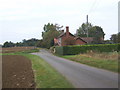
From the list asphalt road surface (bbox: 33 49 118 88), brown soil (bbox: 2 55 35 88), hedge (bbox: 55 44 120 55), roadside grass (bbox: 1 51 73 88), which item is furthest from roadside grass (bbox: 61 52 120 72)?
hedge (bbox: 55 44 120 55)

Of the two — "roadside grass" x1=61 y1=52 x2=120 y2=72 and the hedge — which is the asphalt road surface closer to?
"roadside grass" x1=61 y1=52 x2=120 y2=72

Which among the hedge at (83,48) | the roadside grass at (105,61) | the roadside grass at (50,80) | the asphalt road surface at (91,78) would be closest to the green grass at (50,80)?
the roadside grass at (50,80)

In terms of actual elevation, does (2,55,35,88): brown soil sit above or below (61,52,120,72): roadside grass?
below

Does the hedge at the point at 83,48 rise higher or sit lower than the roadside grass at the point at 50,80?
higher

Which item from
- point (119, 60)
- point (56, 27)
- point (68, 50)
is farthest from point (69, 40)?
point (56, 27)

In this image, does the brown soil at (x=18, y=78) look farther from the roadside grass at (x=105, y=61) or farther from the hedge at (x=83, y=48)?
the hedge at (x=83, y=48)

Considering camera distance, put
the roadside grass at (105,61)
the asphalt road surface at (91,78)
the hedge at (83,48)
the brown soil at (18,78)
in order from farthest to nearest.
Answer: the hedge at (83,48) → the roadside grass at (105,61) → the brown soil at (18,78) → the asphalt road surface at (91,78)

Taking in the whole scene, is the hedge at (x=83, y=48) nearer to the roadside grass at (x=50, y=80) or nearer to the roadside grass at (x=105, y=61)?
the roadside grass at (x=105, y=61)

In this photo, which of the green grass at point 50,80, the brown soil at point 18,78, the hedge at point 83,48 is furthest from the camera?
the hedge at point 83,48

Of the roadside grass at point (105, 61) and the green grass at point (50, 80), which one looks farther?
the roadside grass at point (105, 61)

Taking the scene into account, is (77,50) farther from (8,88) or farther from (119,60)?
(8,88)

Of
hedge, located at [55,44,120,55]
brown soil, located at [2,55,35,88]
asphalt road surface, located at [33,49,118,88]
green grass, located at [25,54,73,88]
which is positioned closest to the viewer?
asphalt road surface, located at [33,49,118,88]

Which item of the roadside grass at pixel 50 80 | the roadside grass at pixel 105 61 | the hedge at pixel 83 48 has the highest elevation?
the hedge at pixel 83 48

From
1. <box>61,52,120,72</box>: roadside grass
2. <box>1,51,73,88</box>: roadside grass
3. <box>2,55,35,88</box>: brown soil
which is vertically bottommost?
<box>2,55,35,88</box>: brown soil
